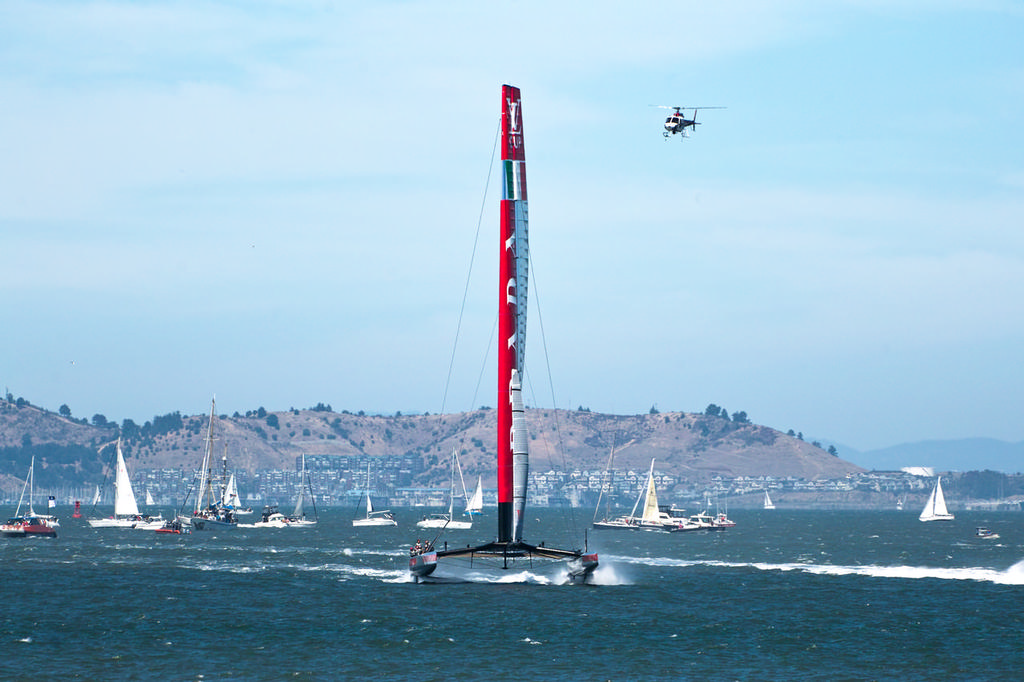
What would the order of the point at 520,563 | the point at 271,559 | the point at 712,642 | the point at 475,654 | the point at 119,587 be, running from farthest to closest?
the point at 271,559 → the point at 119,587 → the point at 520,563 → the point at 712,642 → the point at 475,654

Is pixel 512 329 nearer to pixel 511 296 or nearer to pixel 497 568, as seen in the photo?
pixel 511 296

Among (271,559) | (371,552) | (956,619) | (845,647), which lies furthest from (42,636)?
(371,552)

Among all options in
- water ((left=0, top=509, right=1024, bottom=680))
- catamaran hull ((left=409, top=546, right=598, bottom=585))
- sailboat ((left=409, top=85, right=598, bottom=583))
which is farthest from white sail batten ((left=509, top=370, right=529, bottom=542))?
water ((left=0, top=509, right=1024, bottom=680))

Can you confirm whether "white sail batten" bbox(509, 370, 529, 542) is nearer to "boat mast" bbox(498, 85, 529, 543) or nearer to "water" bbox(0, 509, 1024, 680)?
"boat mast" bbox(498, 85, 529, 543)

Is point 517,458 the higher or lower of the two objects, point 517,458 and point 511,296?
the lower

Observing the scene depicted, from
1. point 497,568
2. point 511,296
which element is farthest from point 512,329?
point 497,568

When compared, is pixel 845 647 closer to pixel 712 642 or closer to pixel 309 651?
pixel 712 642

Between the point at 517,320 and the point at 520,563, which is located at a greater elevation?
the point at 517,320
